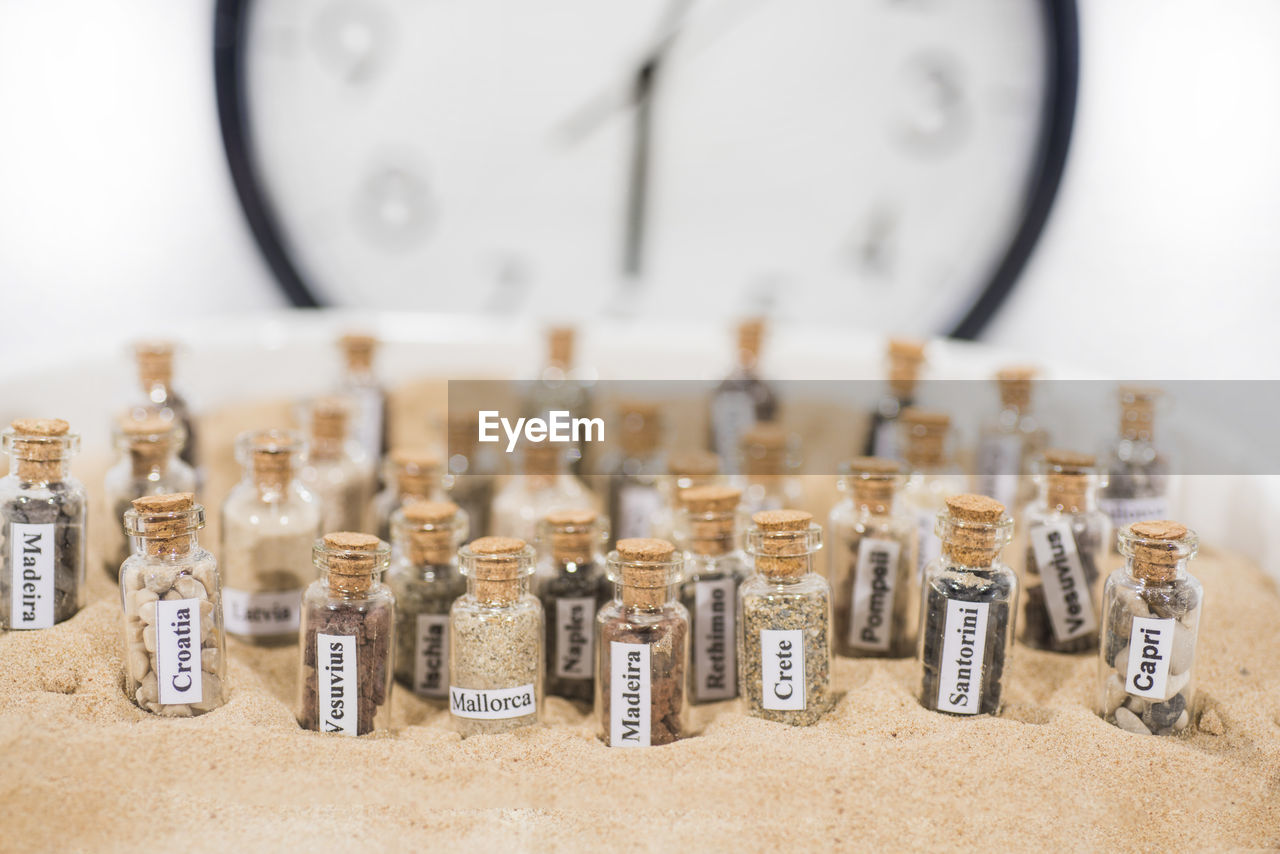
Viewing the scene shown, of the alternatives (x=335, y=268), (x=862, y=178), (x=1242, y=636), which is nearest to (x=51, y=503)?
(x=1242, y=636)

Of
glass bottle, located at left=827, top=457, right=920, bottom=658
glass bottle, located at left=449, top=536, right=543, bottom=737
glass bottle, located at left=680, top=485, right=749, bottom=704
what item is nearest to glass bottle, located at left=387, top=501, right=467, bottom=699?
glass bottle, located at left=449, top=536, right=543, bottom=737

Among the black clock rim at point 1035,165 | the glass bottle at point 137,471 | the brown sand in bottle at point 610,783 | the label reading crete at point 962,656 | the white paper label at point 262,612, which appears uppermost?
the black clock rim at point 1035,165

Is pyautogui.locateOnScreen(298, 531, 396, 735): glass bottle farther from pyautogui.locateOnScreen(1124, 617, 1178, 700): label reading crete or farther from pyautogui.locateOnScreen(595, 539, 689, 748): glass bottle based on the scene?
pyautogui.locateOnScreen(1124, 617, 1178, 700): label reading crete

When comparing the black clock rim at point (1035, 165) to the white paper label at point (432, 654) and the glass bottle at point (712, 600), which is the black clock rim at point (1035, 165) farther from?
the white paper label at point (432, 654)

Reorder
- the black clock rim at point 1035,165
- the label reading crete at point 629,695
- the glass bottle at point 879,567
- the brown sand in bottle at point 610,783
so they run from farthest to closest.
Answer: the black clock rim at point 1035,165, the glass bottle at point 879,567, the label reading crete at point 629,695, the brown sand in bottle at point 610,783

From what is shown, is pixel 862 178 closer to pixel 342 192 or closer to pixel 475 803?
pixel 342 192

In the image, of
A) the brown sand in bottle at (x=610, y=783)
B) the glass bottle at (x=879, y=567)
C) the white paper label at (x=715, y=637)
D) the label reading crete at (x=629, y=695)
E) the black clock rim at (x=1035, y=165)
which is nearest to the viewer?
the brown sand in bottle at (x=610, y=783)

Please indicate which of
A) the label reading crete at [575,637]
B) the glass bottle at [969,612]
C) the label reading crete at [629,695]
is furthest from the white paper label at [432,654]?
the glass bottle at [969,612]
